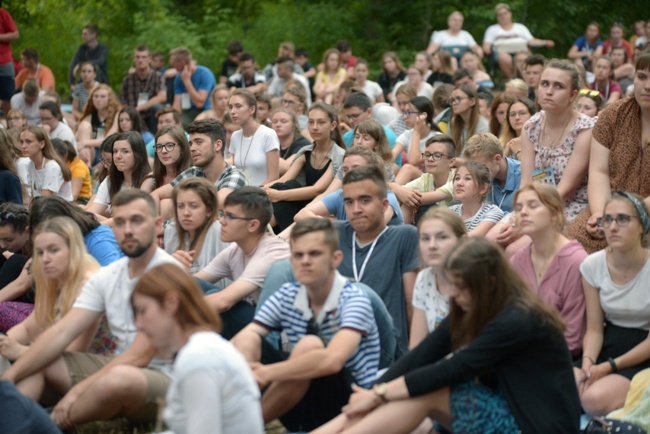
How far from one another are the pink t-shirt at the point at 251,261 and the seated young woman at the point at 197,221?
0.61 feet

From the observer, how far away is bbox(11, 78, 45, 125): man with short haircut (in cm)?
1351

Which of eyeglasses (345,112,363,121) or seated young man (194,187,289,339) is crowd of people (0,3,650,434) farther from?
eyeglasses (345,112,363,121)

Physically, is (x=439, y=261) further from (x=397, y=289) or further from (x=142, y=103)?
(x=142, y=103)

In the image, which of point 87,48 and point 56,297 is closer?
point 56,297

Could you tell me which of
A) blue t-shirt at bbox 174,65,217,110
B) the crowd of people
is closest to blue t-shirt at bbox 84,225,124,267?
the crowd of people

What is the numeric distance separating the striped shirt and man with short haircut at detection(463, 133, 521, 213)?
2.34 meters

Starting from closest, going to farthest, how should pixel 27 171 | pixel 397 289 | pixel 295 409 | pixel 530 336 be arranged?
pixel 530 336, pixel 295 409, pixel 397 289, pixel 27 171

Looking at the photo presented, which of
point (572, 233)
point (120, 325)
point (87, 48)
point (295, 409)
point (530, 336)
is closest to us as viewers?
point (530, 336)

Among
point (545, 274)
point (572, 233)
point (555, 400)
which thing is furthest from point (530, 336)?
point (572, 233)

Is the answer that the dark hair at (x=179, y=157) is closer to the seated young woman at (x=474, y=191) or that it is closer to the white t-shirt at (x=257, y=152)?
the white t-shirt at (x=257, y=152)

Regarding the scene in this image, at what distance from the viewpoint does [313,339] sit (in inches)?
169

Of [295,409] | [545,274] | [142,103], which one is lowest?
[142,103]

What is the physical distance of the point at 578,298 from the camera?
4.98m

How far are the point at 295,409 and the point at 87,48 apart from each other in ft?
40.3
